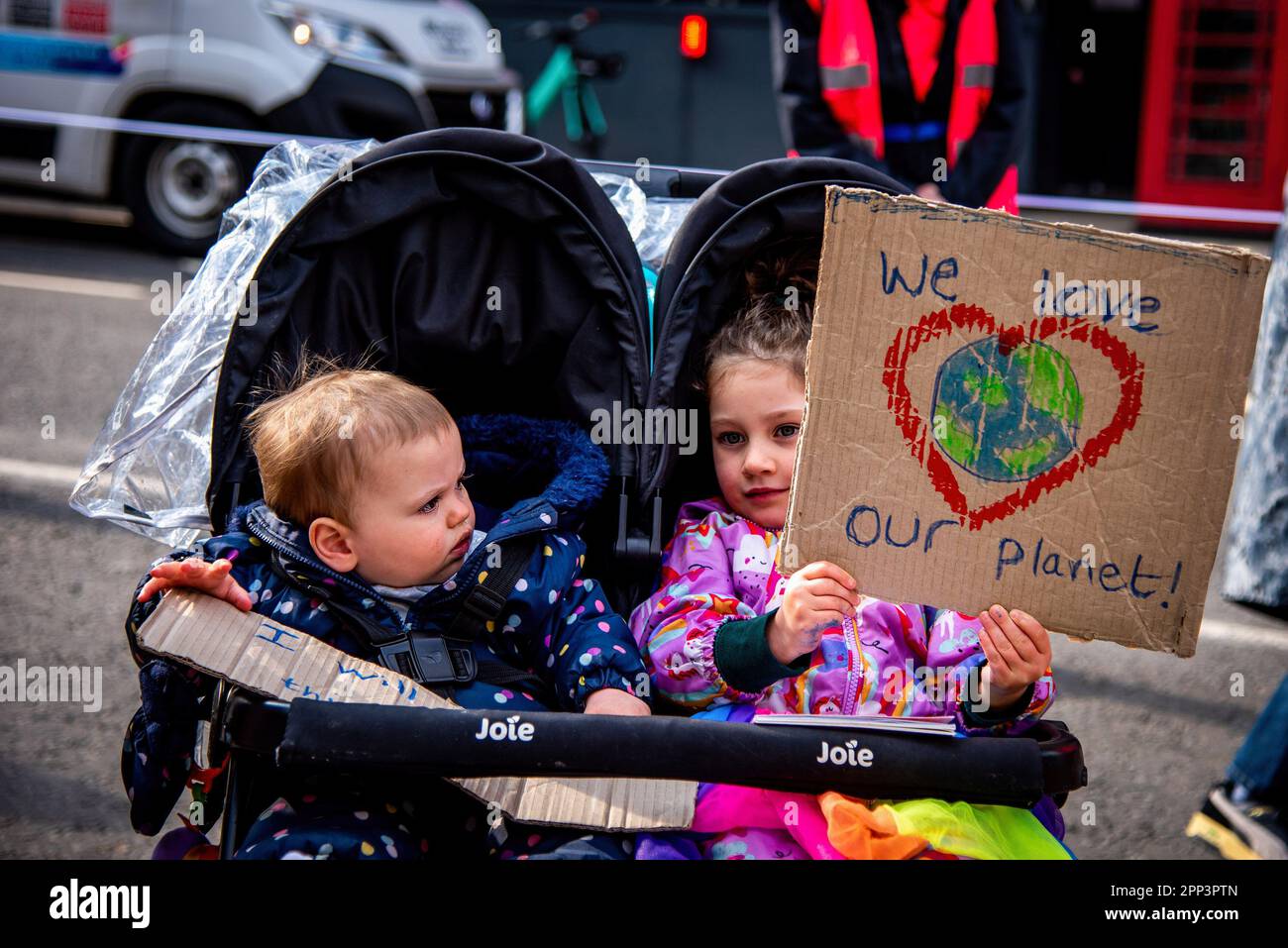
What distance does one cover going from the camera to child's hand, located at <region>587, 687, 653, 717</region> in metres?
2.13

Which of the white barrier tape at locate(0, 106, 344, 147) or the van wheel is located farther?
the van wheel

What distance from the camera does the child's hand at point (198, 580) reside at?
1987 millimetres

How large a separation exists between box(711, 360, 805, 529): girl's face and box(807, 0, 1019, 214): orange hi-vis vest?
6.10ft

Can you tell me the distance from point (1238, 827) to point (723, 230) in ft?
6.54

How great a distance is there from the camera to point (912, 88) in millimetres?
4152

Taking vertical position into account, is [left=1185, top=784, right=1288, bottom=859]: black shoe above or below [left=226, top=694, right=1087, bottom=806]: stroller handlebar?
below

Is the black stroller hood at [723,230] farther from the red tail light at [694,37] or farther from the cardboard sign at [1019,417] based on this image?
the red tail light at [694,37]

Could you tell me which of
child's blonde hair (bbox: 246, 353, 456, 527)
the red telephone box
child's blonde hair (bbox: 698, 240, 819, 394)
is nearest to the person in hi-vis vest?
child's blonde hair (bbox: 698, 240, 819, 394)

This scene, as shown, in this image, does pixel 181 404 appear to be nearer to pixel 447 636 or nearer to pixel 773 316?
pixel 447 636

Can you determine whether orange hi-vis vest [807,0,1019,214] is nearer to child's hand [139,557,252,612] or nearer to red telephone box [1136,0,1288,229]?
child's hand [139,557,252,612]

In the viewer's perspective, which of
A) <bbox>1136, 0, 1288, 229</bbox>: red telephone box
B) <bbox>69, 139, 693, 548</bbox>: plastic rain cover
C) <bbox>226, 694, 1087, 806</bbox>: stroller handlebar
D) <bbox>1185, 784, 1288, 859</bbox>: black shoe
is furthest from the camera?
<bbox>1136, 0, 1288, 229</bbox>: red telephone box

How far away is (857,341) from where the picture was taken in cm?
187

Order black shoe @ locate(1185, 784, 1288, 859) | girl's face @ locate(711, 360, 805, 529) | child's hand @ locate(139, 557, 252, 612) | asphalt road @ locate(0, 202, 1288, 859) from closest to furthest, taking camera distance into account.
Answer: child's hand @ locate(139, 557, 252, 612) < girl's face @ locate(711, 360, 805, 529) < black shoe @ locate(1185, 784, 1288, 859) < asphalt road @ locate(0, 202, 1288, 859)
